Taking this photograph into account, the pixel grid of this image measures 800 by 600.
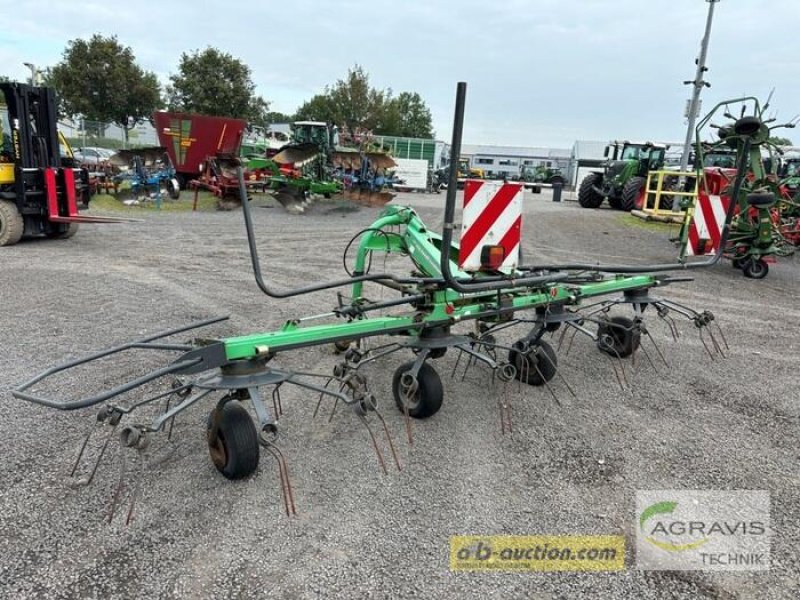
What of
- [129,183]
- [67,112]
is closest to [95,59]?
[67,112]

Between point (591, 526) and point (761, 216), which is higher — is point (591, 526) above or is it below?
below

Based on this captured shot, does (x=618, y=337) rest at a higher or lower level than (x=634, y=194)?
lower

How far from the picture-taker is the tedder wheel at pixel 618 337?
163 inches

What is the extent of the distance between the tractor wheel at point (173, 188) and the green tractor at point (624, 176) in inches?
525

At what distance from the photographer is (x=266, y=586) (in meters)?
1.93

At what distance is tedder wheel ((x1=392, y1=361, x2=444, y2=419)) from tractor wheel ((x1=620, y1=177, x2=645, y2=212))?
15.8m

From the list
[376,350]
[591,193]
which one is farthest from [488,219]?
[591,193]

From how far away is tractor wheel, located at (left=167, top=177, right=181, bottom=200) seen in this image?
15.2 m

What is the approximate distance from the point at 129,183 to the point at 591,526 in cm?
1629

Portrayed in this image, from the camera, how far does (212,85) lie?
2641 cm

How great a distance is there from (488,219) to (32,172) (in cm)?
779

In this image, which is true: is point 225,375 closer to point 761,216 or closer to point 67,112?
point 761,216

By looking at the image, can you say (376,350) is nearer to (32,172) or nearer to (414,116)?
(32,172)

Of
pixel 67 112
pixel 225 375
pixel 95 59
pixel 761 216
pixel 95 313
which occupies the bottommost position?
pixel 95 313
